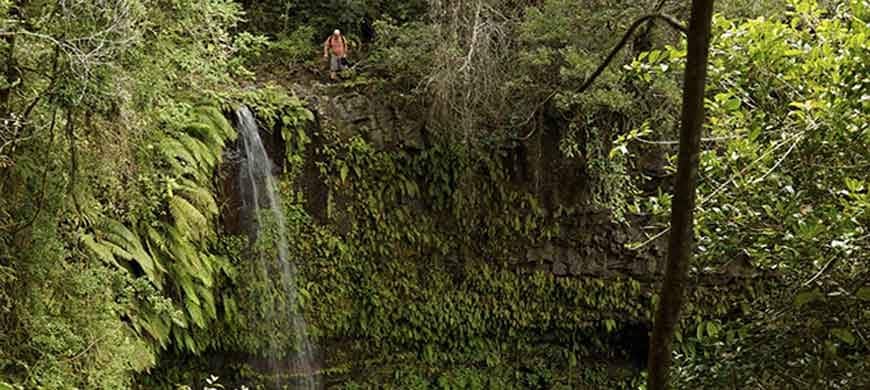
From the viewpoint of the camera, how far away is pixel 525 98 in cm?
885

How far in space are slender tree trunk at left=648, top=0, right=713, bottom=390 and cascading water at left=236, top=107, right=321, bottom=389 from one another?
20.8ft

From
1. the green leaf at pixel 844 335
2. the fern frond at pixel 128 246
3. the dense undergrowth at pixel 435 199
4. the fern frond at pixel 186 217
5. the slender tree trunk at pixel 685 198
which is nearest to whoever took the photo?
the slender tree trunk at pixel 685 198

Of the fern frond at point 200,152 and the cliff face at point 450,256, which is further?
the cliff face at point 450,256

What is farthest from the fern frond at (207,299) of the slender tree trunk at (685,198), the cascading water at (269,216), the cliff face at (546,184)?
the slender tree trunk at (685,198)

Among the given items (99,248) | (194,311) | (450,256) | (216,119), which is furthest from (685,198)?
(450,256)

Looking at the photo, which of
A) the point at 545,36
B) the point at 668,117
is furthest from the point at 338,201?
the point at 668,117

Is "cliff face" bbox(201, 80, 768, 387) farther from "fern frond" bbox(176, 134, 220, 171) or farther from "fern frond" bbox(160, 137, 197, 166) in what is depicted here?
"fern frond" bbox(160, 137, 197, 166)

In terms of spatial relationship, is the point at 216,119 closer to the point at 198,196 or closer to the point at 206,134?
the point at 206,134

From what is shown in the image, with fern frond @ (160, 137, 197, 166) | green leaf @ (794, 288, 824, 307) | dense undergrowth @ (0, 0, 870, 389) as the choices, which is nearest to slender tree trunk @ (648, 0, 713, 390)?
dense undergrowth @ (0, 0, 870, 389)

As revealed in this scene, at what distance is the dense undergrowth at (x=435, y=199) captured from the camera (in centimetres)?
334

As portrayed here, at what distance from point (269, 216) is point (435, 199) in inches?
89.4

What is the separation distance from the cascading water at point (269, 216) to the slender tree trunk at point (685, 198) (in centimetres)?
633

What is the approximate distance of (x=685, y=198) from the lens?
239 cm

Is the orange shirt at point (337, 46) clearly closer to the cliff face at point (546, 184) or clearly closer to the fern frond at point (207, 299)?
the cliff face at point (546, 184)
